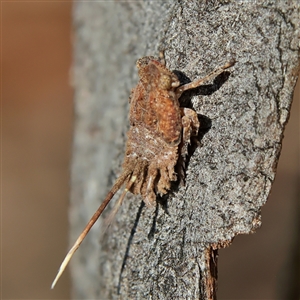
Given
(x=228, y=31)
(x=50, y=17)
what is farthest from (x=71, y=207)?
(x=50, y=17)

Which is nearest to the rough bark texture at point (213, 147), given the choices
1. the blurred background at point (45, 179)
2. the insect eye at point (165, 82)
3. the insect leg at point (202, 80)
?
the insect leg at point (202, 80)

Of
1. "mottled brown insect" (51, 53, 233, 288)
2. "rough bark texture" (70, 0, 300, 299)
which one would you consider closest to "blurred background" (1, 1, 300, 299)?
"rough bark texture" (70, 0, 300, 299)

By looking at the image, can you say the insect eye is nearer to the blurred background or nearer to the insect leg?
the insect leg

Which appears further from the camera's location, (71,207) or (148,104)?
(71,207)

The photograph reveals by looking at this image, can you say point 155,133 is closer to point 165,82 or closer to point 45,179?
point 165,82

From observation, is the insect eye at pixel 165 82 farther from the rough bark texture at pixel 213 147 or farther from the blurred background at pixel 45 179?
the blurred background at pixel 45 179

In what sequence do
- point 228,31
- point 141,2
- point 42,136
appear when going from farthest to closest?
point 42,136
point 141,2
point 228,31

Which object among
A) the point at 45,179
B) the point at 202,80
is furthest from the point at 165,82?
the point at 45,179

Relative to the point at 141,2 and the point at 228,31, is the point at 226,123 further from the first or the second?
the point at 141,2
